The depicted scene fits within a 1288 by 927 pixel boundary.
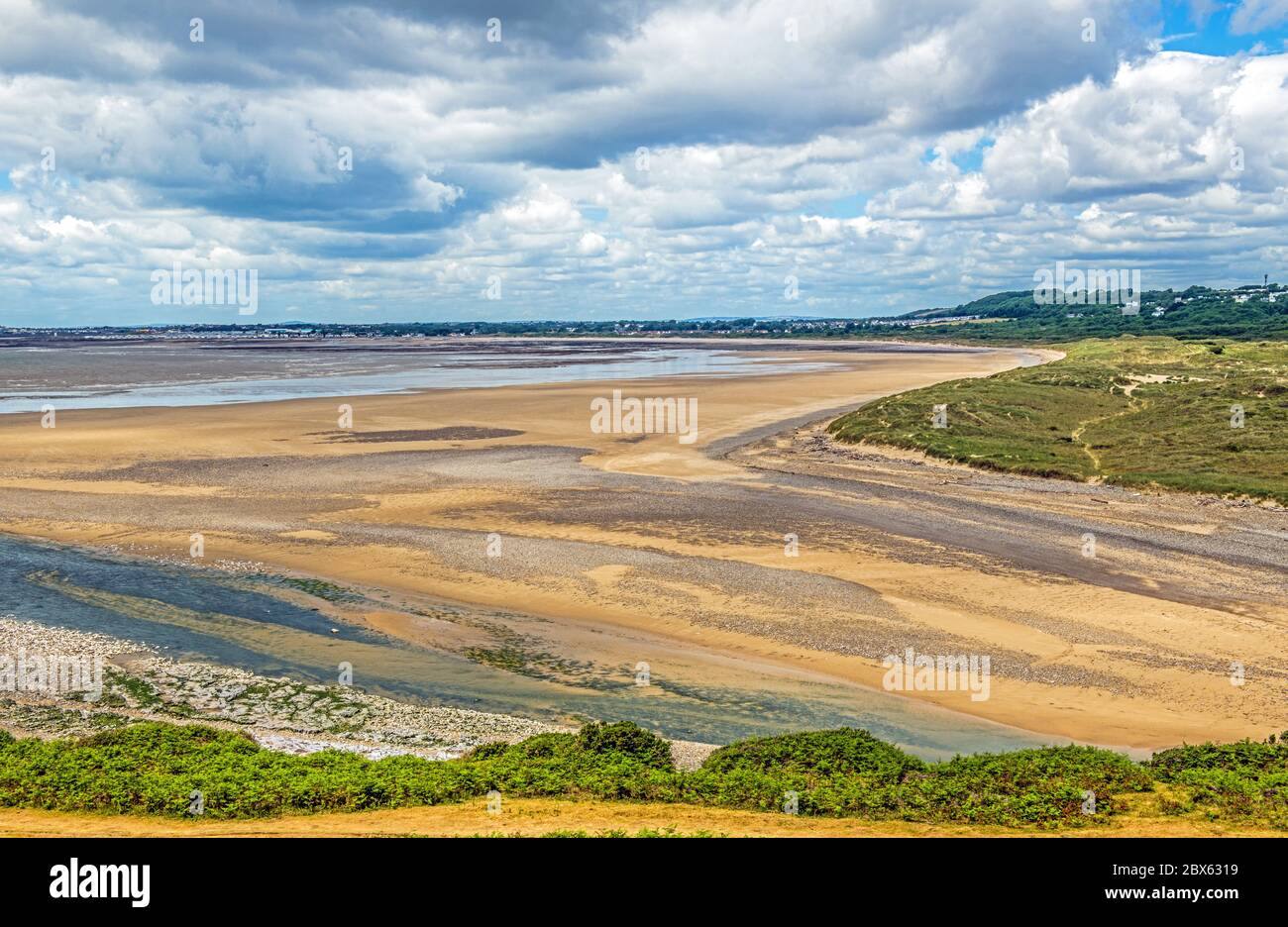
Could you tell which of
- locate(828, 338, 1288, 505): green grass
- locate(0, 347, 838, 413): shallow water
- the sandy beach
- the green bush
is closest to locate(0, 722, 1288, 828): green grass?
the green bush

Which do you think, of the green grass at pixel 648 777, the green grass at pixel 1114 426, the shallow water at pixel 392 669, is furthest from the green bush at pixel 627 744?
the green grass at pixel 1114 426

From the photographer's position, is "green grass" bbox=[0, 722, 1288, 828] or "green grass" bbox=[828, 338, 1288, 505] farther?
"green grass" bbox=[828, 338, 1288, 505]

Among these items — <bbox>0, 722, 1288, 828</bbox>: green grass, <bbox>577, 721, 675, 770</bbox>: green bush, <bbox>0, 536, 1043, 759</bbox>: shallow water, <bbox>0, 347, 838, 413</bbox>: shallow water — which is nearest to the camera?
<bbox>0, 722, 1288, 828</bbox>: green grass

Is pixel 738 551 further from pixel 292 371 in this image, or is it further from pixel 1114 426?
pixel 292 371

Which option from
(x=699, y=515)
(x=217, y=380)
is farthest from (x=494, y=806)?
(x=217, y=380)

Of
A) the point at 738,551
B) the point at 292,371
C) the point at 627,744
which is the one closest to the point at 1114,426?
the point at 738,551

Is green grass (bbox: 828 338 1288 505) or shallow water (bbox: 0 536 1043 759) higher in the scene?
green grass (bbox: 828 338 1288 505)

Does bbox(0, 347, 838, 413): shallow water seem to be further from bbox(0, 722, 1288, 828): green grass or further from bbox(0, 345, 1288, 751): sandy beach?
bbox(0, 722, 1288, 828): green grass
